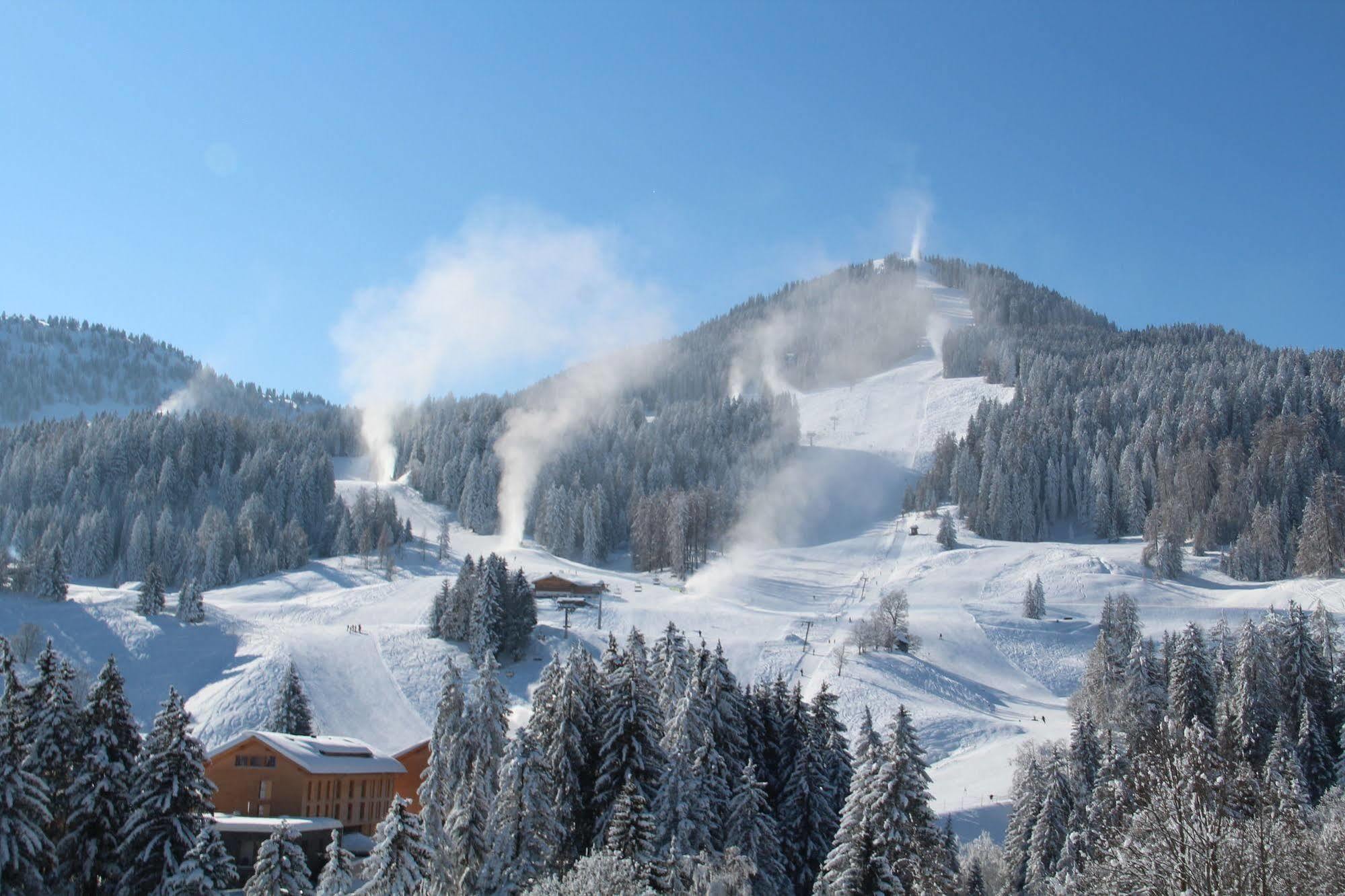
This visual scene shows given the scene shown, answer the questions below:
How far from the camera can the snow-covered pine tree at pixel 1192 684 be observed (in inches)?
2212

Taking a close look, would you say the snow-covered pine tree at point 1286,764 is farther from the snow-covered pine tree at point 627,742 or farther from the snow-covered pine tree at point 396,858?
the snow-covered pine tree at point 396,858

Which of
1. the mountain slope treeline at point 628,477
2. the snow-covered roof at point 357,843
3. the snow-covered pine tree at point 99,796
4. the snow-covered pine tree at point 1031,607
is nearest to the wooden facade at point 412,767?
the snow-covered roof at point 357,843

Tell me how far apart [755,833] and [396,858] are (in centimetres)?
1419

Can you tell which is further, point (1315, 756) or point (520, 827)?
point (1315, 756)

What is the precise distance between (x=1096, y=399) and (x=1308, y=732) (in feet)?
402

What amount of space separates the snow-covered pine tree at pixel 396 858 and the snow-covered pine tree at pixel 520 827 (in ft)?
12.4

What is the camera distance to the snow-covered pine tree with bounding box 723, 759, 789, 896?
36.9 metres

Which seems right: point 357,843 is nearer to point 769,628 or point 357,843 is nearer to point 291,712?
point 291,712

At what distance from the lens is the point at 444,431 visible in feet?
618

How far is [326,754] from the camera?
162ft

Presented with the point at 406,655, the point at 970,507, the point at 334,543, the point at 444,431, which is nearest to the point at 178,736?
the point at 406,655

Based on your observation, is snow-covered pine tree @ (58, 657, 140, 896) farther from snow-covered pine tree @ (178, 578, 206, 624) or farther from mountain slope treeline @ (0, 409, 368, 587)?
mountain slope treeline @ (0, 409, 368, 587)

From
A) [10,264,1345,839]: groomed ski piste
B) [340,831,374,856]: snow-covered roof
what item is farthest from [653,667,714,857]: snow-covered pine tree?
[10,264,1345,839]: groomed ski piste

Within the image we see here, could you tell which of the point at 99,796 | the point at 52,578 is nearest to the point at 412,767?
the point at 99,796
